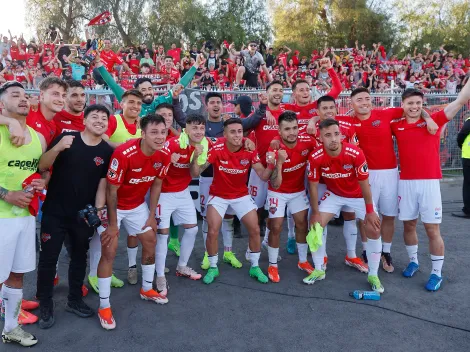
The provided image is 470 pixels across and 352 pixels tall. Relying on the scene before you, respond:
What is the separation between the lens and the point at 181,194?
4.92 m

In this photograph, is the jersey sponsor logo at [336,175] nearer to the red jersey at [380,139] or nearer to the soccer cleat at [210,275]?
the red jersey at [380,139]

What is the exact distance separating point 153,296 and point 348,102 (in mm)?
6457

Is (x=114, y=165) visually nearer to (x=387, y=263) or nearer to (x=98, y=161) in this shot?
(x=98, y=161)

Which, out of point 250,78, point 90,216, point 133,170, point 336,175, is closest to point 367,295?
point 336,175

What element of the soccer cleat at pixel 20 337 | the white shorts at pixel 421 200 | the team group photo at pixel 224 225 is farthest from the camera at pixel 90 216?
the white shorts at pixel 421 200

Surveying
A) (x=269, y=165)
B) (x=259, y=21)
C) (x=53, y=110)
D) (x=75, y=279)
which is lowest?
(x=75, y=279)

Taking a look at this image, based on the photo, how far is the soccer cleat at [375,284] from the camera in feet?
14.7

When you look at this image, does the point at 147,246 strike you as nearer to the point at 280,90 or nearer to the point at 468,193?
the point at 280,90

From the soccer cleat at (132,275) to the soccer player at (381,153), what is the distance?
3.17 meters

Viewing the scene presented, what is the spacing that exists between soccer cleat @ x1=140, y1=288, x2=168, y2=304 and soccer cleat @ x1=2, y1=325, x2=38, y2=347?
116 centimetres

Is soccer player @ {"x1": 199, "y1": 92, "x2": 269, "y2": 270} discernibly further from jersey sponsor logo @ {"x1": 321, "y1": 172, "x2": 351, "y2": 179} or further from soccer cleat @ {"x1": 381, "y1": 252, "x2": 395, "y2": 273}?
soccer cleat @ {"x1": 381, "y1": 252, "x2": 395, "y2": 273}

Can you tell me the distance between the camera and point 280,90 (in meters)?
5.75

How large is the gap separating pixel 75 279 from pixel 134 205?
96 centimetres

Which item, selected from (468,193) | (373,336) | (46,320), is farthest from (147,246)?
(468,193)
